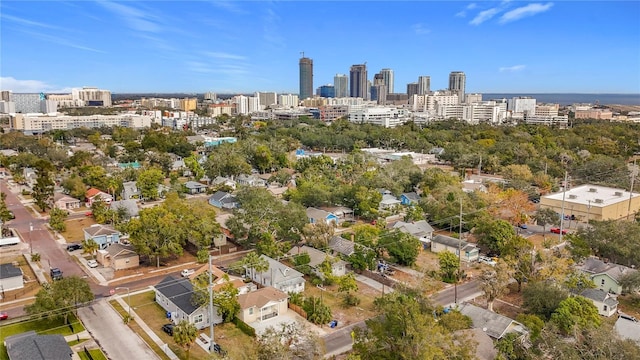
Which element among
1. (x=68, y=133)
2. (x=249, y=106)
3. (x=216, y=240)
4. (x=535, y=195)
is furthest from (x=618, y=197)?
(x=249, y=106)

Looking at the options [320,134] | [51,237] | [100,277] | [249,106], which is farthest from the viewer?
[249,106]

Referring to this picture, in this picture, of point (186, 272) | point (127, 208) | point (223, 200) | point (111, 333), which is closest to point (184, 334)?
point (111, 333)

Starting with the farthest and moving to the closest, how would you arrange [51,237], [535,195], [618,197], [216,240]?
[535,195] → [618,197] → [51,237] → [216,240]

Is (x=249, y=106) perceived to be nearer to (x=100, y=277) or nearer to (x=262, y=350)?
(x=100, y=277)

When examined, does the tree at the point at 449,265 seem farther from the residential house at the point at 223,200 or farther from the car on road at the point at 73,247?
the car on road at the point at 73,247

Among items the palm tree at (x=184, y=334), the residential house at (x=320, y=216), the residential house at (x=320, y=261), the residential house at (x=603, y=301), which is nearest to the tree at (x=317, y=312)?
the residential house at (x=320, y=261)

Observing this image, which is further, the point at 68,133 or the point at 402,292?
the point at 68,133
